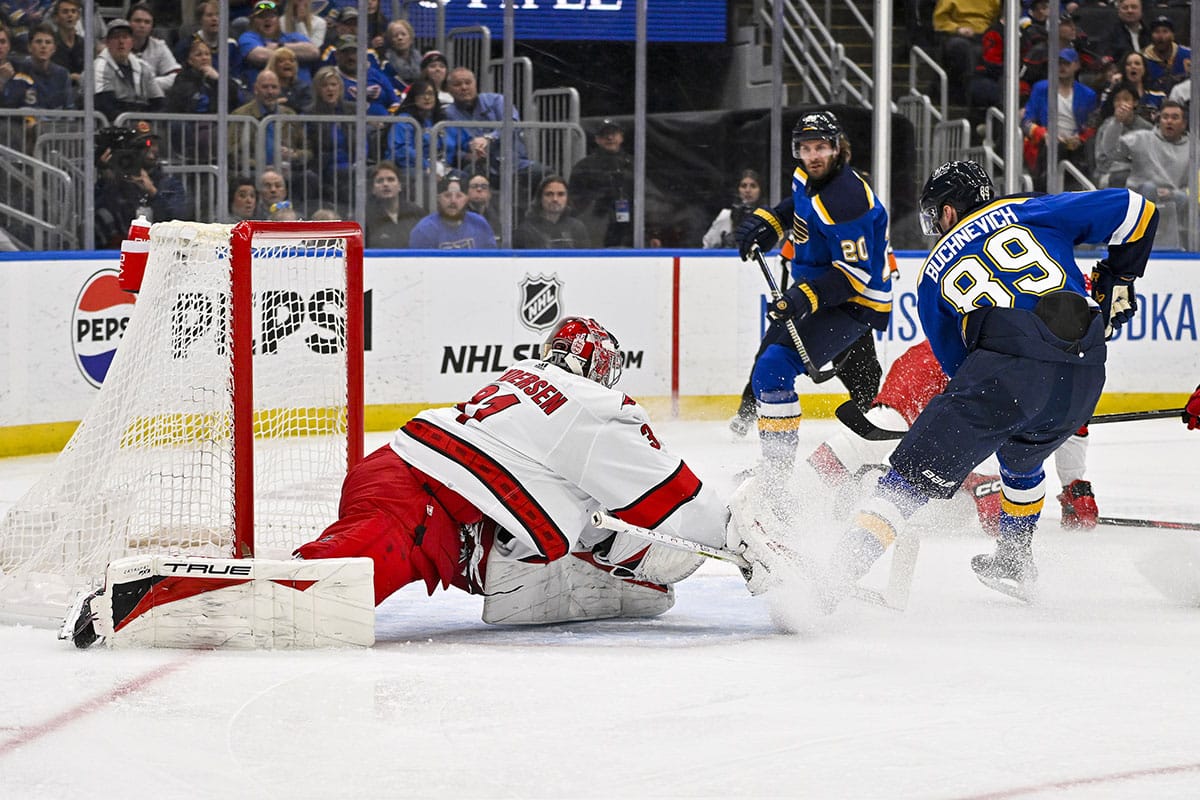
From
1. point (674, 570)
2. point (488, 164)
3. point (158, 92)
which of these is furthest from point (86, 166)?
point (674, 570)

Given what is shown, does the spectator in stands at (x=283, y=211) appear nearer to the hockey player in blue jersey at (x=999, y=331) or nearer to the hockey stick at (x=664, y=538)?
the hockey player in blue jersey at (x=999, y=331)


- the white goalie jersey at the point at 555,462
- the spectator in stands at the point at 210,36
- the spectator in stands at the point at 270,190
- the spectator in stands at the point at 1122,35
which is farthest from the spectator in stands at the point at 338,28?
the white goalie jersey at the point at 555,462

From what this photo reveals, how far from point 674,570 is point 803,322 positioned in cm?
209

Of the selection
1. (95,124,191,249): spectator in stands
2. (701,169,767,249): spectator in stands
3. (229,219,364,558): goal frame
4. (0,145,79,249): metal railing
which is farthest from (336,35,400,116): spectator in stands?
(229,219,364,558): goal frame

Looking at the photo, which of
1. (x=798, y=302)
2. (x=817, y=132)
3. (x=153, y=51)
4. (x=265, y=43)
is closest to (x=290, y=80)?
(x=265, y=43)

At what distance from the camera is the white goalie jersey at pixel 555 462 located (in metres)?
3.25

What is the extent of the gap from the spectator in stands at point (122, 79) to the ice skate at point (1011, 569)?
455cm

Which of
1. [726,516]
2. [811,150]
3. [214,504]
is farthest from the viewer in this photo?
[811,150]

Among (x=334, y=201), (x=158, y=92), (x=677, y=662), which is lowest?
(x=677, y=662)

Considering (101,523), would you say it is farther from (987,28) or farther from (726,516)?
(987,28)

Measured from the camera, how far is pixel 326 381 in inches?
170

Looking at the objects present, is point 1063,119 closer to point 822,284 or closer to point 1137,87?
point 1137,87

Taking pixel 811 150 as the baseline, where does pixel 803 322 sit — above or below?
below

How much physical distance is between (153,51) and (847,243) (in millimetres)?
3387
